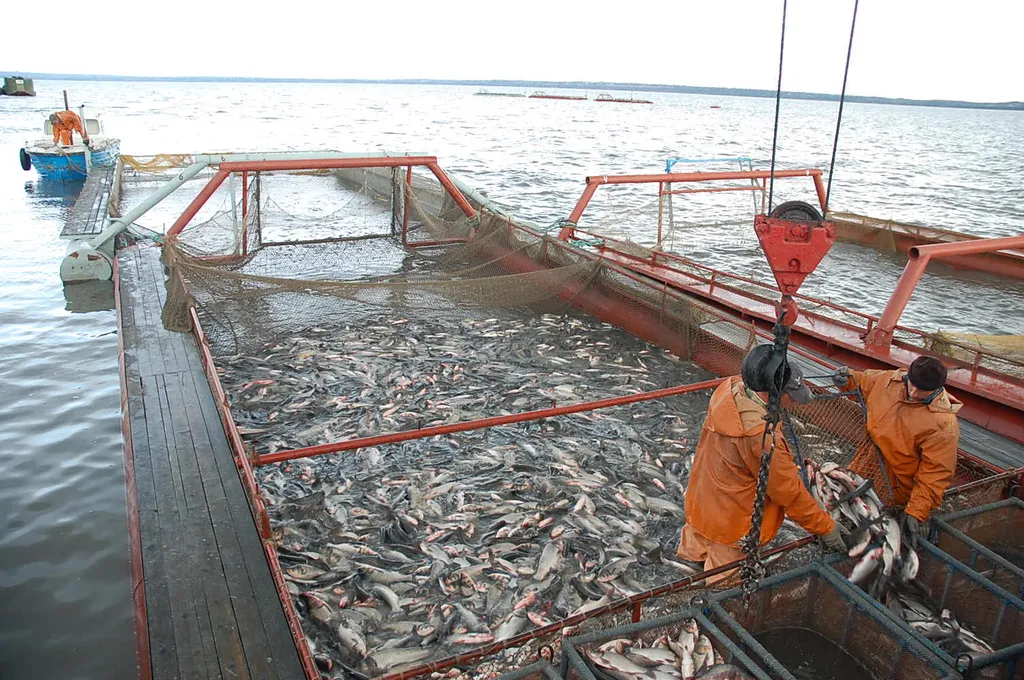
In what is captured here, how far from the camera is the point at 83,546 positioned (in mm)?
7059

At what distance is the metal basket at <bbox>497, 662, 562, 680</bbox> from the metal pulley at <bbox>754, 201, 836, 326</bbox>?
227 centimetres

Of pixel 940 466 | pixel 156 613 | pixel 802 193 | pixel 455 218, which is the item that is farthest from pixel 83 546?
pixel 802 193

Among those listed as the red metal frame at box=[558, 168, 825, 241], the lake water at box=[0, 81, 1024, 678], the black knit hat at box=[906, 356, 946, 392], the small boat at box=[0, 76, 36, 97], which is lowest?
the lake water at box=[0, 81, 1024, 678]

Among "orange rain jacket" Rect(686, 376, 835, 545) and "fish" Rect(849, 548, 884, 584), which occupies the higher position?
"orange rain jacket" Rect(686, 376, 835, 545)

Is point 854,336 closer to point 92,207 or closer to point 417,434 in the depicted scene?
point 417,434

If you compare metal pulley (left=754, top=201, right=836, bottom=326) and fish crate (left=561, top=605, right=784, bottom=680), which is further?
fish crate (left=561, top=605, right=784, bottom=680)

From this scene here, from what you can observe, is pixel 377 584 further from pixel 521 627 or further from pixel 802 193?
pixel 802 193

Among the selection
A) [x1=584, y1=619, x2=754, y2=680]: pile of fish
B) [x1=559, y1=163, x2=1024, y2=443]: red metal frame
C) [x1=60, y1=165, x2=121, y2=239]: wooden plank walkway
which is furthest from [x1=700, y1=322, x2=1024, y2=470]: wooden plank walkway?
[x1=60, y1=165, x2=121, y2=239]: wooden plank walkway

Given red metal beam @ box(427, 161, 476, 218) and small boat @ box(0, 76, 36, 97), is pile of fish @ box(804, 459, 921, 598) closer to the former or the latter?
red metal beam @ box(427, 161, 476, 218)

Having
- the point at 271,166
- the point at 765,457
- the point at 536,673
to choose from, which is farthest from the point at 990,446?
the point at 271,166

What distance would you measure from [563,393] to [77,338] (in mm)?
8937

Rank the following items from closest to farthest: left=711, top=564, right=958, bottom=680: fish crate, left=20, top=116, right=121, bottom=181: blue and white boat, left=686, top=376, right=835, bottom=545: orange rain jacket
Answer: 1. left=711, top=564, right=958, bottom=680: fish crate
2. left=686, top=376, right=835, bottom=545: orange rain jacket
3. left=20, top=116, right=121, bottom=181: blue and white boat

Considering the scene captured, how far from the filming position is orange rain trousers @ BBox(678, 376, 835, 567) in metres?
4.23

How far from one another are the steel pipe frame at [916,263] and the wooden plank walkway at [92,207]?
54.1ft
